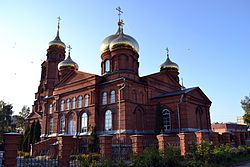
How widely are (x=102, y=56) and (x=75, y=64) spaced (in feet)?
16.5

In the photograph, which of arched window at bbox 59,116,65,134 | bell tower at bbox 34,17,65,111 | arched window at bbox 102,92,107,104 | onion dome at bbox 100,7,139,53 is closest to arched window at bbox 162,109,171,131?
arched window at bbox 102,92,107,104

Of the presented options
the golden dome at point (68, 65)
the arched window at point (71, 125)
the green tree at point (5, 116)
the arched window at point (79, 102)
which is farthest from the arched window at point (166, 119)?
the green tree at point (5, 116)

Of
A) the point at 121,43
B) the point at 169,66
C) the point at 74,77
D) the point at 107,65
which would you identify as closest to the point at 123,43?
the point at 121,43

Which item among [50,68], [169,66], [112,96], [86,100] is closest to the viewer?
[112,96]

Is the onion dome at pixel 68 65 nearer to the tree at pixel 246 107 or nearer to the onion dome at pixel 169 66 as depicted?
the onion dome at pixel 169 66

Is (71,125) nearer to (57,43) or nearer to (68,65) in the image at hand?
(68,65)

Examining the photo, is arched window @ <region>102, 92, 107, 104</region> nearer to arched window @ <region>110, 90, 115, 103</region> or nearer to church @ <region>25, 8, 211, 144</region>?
church @ <region>25, 8, 211, 144</region>

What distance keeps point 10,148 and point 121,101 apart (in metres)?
11.2

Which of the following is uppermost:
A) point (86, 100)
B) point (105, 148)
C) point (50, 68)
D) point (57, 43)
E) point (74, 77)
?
point (57, 43)

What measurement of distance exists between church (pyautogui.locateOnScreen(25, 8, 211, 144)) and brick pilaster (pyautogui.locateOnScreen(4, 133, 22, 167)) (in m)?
10.4

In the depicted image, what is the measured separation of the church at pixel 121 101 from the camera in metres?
17.7

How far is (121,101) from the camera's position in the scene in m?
17.5

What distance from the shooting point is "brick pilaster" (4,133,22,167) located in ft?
22.2

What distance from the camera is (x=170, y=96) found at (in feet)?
60.4
